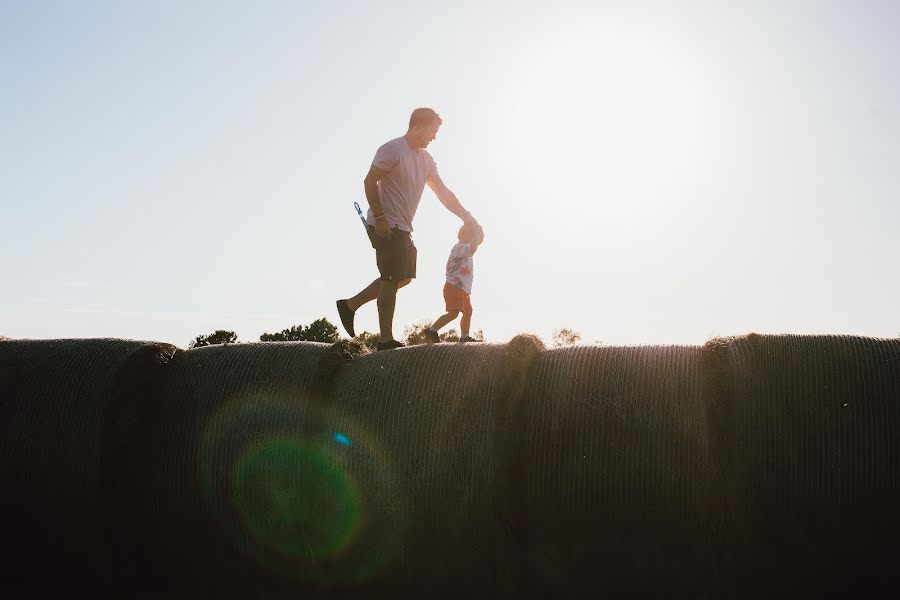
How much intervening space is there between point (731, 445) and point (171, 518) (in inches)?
119

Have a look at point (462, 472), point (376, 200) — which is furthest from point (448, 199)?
point (462, 472)

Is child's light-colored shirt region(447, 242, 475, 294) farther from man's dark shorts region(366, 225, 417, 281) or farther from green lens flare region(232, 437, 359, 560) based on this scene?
green lens flare region(232, 437, 359, 560)

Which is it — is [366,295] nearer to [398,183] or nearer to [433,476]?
[398,183]

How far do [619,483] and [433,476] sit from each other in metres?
0.95

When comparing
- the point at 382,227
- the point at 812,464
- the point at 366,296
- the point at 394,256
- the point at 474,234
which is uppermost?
the point at 474,234

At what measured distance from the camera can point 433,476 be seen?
4.04m

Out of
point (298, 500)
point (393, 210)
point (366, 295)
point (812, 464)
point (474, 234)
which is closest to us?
point (812, 464)

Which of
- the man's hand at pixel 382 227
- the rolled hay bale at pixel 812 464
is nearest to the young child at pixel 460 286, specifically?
the man's hand at pixel 382 227

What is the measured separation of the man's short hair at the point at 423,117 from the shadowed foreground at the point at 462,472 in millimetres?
2961

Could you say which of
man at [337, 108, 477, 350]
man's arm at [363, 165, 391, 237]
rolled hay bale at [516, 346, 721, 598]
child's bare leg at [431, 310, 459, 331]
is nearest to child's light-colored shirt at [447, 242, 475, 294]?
child's bare leg at [431, 310, 459, 331]

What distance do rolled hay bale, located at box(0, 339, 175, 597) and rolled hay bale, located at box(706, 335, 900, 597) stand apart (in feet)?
10.6

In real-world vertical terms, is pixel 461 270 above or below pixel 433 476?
above

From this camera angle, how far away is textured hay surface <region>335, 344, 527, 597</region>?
3889mm

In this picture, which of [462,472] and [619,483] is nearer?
[619,483]
